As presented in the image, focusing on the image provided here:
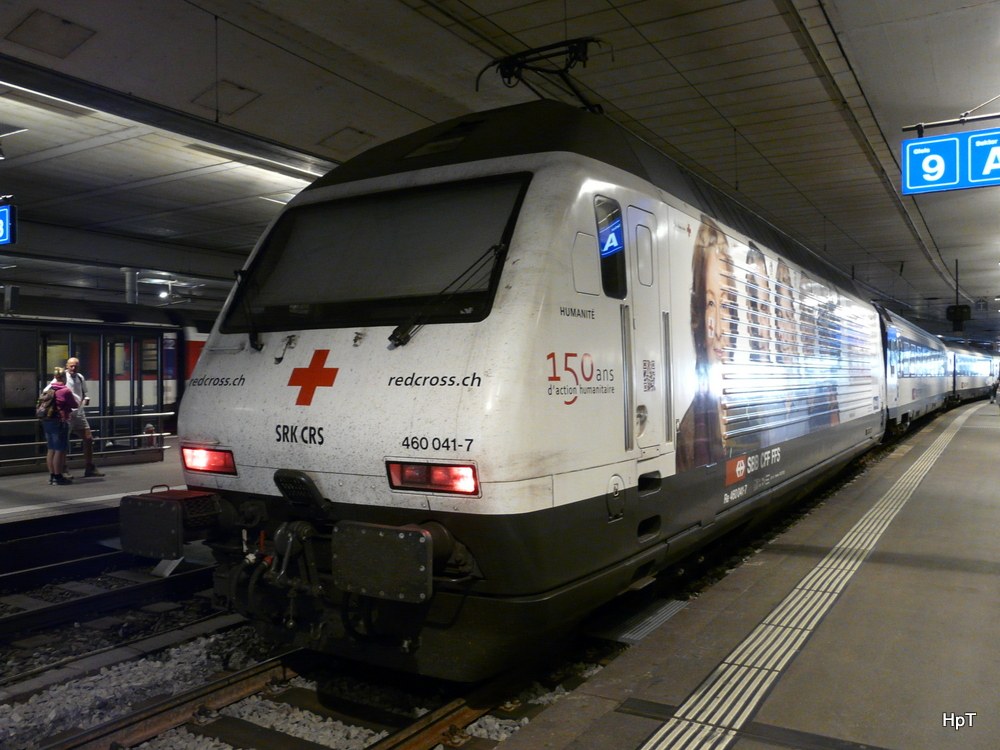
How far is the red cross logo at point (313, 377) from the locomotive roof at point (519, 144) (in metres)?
1.21

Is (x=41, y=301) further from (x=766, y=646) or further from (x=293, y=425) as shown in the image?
(x=766, y=646)

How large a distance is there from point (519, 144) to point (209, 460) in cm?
233

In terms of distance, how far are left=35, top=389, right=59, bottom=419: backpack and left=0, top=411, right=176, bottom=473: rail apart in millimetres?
1078

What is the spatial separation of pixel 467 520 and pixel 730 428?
280 cm

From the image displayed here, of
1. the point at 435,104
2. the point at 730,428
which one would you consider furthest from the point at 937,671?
the point at 435,104

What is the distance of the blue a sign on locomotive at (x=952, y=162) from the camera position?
871 cm

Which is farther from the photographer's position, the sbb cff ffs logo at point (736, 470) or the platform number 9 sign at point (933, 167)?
the platform number 9 sign at point (933, 167)

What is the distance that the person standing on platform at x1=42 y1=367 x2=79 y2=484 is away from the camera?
39.3ft

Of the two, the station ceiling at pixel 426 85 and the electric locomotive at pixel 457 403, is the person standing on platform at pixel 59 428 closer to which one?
the station ceiling at pixel 426 85

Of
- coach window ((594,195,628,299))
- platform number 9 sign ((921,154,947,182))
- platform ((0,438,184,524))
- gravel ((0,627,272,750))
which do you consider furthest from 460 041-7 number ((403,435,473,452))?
platform number 9 sign ((921,154,947,182))

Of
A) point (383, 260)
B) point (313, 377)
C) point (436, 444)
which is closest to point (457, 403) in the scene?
point (436, 444)

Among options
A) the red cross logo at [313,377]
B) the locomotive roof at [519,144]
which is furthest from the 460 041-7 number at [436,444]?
the locomotive roof at [519,144]

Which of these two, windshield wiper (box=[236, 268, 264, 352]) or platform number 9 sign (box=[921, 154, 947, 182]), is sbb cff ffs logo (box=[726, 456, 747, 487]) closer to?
windshield wiper (box=[236, 268, 264, 352])

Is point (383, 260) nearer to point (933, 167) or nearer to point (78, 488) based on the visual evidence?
point (933, 167)
